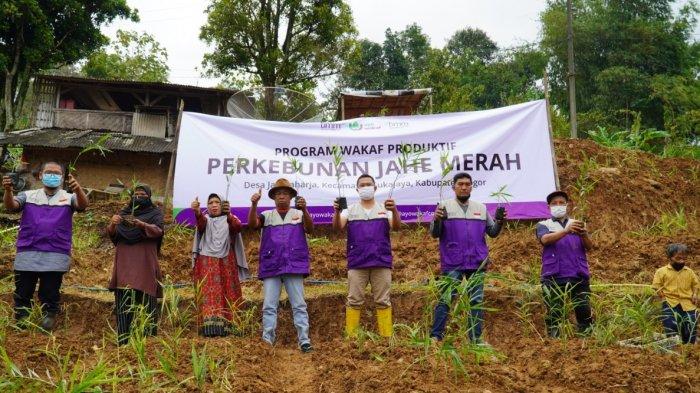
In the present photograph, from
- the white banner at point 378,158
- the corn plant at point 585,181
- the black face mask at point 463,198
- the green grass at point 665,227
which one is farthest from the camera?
the corn plant at point 585,181

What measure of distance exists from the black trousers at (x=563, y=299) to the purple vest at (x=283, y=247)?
1765 millimetres

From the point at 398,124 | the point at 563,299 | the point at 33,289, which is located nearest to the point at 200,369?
the point at 33,289

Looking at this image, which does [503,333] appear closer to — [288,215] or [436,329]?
[436,329]

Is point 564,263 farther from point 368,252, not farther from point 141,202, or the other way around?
point 141,202

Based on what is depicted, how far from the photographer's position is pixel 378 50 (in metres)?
28.0

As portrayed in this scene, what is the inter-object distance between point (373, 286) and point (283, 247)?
0.74m

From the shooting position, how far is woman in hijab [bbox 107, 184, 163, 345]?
15.4 ft

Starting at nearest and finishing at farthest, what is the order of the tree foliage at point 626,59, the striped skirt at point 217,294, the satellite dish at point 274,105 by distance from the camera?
the striped skirt at point 217,294, the satellite dish at point 274,105, the tree foliage at point 626,59

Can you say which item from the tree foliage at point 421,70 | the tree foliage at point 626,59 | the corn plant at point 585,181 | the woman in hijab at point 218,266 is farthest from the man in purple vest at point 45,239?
the tree foliage at point 421,70

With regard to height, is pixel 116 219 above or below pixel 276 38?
below

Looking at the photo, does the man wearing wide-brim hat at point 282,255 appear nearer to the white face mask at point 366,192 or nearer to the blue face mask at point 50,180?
the white face mask at point 366,192

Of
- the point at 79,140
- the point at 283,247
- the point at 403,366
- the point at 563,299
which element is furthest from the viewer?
the point at 79,140

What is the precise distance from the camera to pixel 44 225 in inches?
193

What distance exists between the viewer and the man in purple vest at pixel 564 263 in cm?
455
